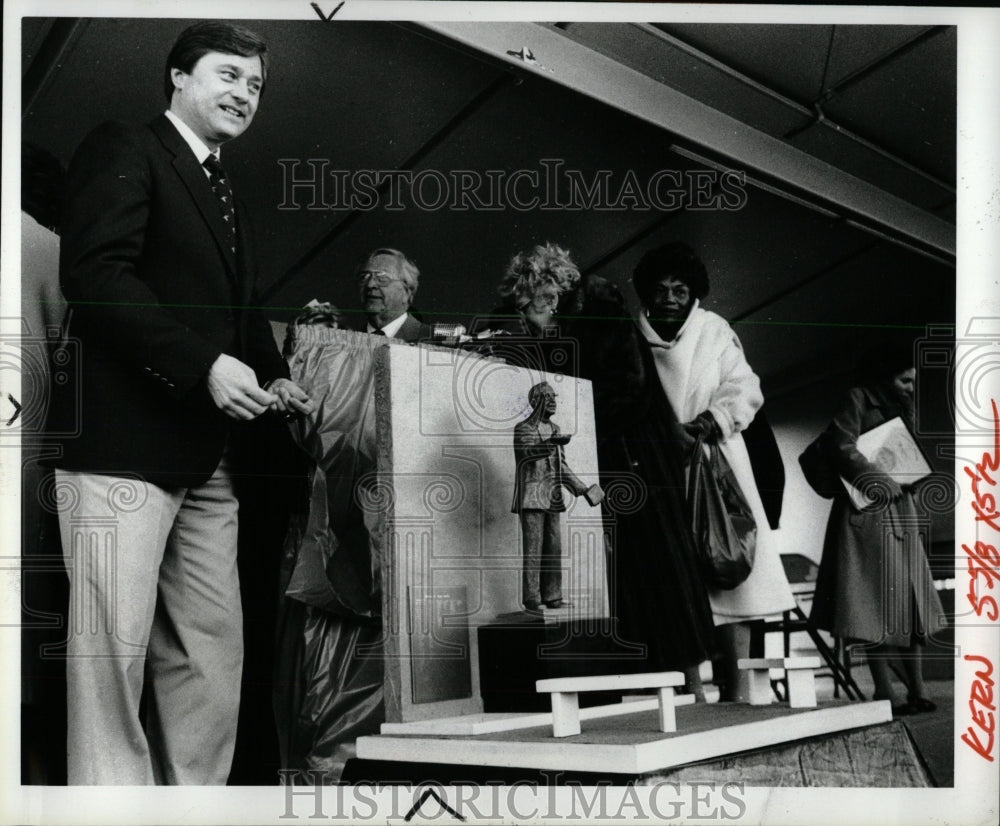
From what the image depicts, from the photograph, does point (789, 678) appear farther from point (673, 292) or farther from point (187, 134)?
point (187, 134)

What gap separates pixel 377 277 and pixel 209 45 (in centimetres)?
82

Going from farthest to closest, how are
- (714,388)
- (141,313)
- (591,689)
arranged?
(714,388), (141,313), (591,689)

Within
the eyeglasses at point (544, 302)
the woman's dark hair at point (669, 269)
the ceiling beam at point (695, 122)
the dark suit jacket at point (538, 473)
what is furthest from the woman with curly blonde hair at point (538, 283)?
the ceiling beam at point (695, 122)

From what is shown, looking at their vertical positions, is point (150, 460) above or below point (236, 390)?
below

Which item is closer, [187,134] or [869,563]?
[187,134]

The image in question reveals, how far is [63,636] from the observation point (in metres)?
3.49

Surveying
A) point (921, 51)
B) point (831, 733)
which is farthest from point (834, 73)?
point (831, 733)

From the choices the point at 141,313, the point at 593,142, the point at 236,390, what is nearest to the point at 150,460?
the point at 236,390

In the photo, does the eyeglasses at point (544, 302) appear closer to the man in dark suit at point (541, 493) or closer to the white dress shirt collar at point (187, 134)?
the man in dark suit at point (541, 493)

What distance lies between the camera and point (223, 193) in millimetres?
3588

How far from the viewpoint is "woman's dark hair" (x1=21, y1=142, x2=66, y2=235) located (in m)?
3.55

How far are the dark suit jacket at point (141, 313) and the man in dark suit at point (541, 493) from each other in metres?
0.86

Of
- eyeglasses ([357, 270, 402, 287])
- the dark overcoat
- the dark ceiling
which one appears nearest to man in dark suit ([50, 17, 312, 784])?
the dark ceiling

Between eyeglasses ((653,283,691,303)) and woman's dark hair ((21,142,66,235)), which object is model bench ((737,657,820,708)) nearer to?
eyeglasses ((653,283,691,303))
